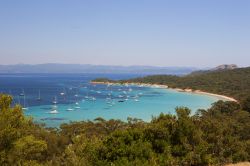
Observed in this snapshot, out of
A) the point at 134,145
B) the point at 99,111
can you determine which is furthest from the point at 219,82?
the point at 134,145

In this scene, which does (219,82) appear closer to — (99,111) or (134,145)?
(99,111)

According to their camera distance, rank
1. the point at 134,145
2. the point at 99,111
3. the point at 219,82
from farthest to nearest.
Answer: the point at 219,82 → the point at 99,111 → the point at 134,145

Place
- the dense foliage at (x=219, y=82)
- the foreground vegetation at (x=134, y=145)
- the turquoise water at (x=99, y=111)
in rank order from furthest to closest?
1. the dense foliage at (x=219, y=82)
2. the turquoise water at (x=99, y=111)
3. the foreground vegetation at (x=134, y=145)

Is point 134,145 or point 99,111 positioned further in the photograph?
point 99,111

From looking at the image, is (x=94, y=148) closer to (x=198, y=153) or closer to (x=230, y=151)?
(x=198, y=153)

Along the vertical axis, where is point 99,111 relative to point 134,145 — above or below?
below

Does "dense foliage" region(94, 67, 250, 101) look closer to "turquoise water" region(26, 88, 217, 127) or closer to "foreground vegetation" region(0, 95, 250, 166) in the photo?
"turquoise water" region(26, 88, 217, 127)

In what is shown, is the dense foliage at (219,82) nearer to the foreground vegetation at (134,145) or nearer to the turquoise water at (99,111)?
the turquoise water at (99,111)

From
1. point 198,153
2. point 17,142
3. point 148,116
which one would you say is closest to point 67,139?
point 198,153

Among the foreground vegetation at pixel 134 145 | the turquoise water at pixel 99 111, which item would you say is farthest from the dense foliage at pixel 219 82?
the foreground vegetation at pixel 134 145

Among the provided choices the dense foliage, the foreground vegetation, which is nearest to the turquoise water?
the dense foliage

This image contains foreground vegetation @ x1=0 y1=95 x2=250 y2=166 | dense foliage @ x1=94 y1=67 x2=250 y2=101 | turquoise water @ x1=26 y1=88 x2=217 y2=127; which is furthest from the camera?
dense foliage @ x1=94 y1=67 x2=250 y2=101
